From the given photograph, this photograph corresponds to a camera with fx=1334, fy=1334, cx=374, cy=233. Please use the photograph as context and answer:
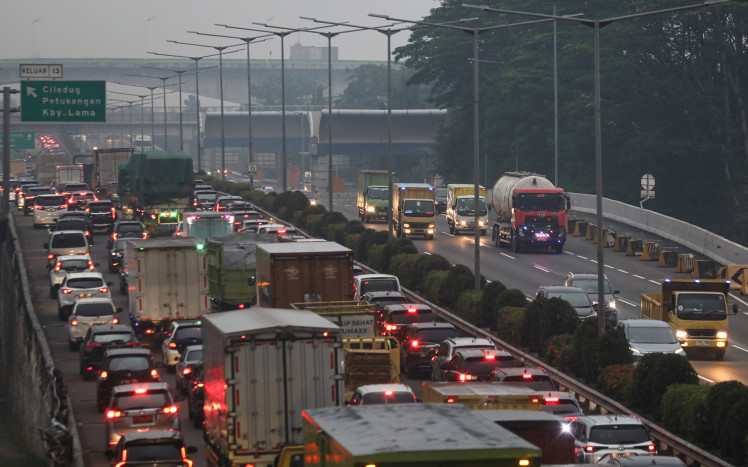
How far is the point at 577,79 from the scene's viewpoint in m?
106

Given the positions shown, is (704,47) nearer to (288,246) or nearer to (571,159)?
(571,159)

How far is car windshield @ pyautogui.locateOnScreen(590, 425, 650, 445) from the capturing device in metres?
23.1

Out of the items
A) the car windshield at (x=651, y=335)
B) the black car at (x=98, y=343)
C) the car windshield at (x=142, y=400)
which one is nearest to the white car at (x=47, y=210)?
the black car at (x=98, y=343)

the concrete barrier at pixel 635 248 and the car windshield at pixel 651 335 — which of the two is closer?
the car windshield at pixel 651 335

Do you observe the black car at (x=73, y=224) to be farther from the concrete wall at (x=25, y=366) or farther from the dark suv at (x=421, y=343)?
the dark suv at (x=421, y=343)

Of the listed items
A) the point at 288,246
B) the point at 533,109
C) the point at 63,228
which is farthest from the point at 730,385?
the point at 533,109

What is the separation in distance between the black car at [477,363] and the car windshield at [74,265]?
2444cm

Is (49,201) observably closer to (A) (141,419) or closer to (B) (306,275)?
(B) (306,275)

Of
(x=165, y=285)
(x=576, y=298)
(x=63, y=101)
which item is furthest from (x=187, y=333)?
(x=63, y=101)

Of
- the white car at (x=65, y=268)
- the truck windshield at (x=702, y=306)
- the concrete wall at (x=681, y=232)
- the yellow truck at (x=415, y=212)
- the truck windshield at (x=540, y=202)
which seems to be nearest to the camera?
the truck windshield at (x=702, y=306)

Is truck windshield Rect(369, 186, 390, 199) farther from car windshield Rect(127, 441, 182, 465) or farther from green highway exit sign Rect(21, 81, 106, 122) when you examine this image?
car windshield Rect(127, 441, 182, 465)

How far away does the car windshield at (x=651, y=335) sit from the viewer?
121ft

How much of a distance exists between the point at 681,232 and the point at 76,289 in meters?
36.4

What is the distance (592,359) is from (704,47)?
2791 inches
